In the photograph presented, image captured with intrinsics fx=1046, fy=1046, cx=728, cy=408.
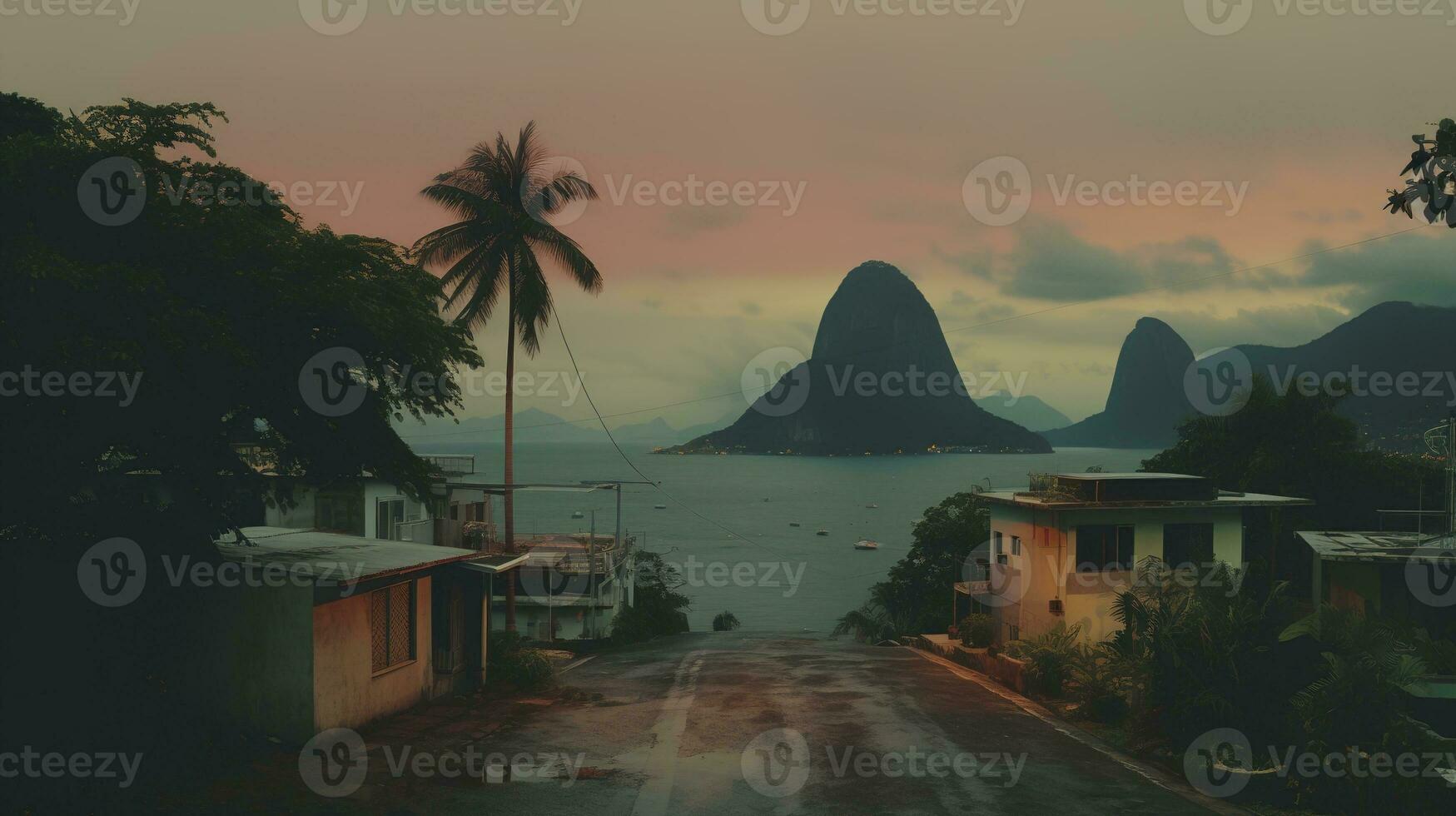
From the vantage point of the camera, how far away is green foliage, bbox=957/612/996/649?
35.7m

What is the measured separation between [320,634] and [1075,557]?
21.6 metres

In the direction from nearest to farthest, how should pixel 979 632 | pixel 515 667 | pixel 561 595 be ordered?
1. pixel 515 667
2. pixel 979 632
3. pixel 561 595

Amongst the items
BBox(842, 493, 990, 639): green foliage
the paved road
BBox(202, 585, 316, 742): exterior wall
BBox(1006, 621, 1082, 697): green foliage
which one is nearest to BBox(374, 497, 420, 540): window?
the paved road

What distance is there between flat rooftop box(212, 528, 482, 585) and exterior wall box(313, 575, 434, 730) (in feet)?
1.74

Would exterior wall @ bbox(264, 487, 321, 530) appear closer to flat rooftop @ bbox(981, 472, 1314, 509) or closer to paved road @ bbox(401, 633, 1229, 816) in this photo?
paved road @ bbox(401, 633, 1229, 816)

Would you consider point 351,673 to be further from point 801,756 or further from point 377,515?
point 377,515

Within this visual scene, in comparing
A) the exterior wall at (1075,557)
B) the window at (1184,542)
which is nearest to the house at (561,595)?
the exterior wall at (1075,557)

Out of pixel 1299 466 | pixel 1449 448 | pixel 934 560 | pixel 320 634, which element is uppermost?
pixel 1449 448

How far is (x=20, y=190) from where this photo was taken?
13750 millimetres

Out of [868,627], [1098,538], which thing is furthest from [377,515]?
[868,627]

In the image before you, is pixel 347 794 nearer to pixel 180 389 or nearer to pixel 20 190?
pixel 180 389

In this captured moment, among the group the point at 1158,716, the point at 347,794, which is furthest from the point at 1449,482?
the point at 347,794

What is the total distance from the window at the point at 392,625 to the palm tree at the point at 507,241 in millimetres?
11823

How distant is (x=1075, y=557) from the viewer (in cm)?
2994
